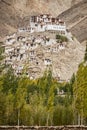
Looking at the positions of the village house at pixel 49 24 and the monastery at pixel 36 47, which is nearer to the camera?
the monastery at pixel 36 47

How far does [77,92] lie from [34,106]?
11248 mm

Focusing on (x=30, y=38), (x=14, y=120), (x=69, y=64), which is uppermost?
(x=30, y=38)

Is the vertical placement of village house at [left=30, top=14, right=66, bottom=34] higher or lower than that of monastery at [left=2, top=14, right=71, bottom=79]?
higher

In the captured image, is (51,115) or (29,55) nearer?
(51,115)

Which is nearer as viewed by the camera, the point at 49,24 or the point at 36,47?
the point at 36,47

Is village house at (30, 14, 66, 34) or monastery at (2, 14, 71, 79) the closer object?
monastery at (2, 14, 71, 79)

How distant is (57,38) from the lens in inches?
5448

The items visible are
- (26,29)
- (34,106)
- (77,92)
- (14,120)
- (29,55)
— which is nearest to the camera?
(77,92)

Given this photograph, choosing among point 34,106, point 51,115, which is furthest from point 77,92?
point 34,106

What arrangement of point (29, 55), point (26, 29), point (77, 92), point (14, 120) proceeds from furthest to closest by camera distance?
point (26, 29), point (29, 55), point (14, 120), point (77, 92)

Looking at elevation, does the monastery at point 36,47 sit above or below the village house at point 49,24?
below

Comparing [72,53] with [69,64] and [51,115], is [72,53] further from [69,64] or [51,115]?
[51,115]

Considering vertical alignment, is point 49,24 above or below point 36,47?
above

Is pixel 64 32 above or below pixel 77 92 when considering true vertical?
above
